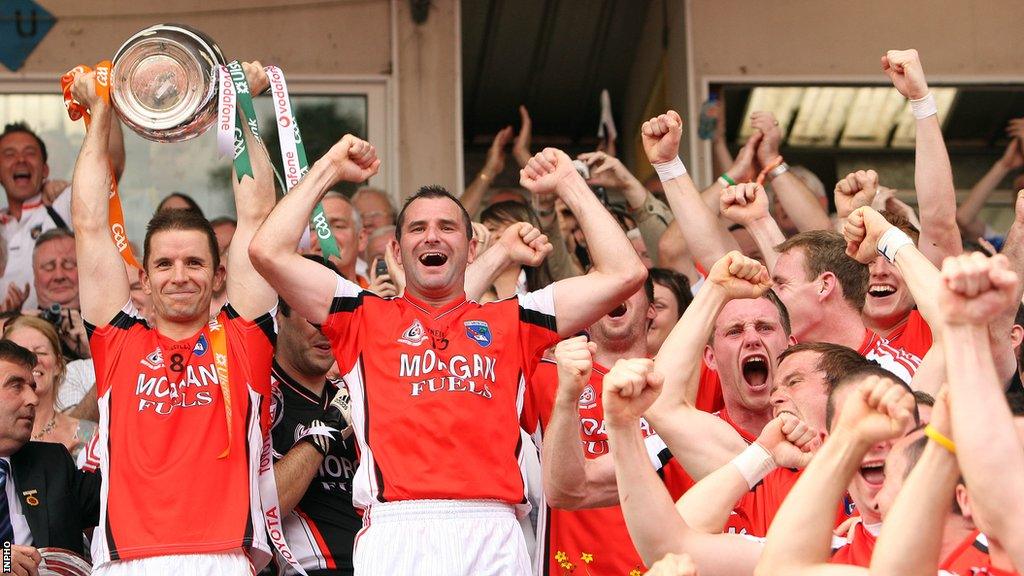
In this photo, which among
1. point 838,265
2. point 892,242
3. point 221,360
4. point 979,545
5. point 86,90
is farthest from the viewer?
point 838,265

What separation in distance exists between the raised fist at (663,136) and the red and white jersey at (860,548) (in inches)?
97.6

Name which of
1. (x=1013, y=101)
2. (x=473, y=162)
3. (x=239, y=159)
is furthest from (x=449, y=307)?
(x=473, y=162)

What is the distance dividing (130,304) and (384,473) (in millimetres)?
1343

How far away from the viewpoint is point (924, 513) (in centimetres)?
345

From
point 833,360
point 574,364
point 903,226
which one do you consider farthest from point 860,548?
point 903,226

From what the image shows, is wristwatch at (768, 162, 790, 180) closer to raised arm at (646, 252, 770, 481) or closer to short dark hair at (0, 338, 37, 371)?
raised arm at (646, 252, 770, 481)

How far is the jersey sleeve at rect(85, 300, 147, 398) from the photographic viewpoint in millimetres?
5664

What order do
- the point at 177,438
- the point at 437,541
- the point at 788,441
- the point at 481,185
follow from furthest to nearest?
Result: 1. the point at 481,185
2. the point at 177,438
3. the point at 437,541
4. the point at 788,441

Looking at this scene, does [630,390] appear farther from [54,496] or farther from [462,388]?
[54,496]

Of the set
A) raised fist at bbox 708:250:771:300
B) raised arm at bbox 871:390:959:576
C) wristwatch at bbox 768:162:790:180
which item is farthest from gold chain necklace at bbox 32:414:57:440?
raised arm at bbox 871:390:959:576

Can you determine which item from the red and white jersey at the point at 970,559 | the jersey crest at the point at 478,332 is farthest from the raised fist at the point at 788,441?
the jersey crest at the point at 478,332

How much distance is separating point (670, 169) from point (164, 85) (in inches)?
88.5

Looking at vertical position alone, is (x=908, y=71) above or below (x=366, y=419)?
above

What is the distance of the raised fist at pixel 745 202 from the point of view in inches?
260
